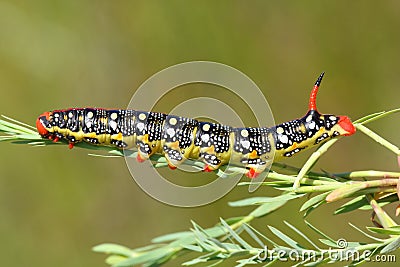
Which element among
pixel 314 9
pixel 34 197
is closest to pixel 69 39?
pixel 34 197

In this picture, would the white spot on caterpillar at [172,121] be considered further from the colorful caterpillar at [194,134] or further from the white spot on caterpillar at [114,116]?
the white spot on caterpillar at [114,116]

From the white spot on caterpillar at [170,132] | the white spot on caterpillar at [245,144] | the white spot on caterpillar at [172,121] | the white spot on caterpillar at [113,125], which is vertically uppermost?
the white spot on caterpillar at [113,125]

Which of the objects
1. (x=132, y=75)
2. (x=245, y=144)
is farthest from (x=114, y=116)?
(x=132, y=75)

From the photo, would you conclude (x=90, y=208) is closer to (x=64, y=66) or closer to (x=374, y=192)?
(x=64, y=66)

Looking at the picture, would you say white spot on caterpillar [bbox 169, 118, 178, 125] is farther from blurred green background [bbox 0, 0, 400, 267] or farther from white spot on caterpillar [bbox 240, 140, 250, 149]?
blurred green background [bbox 0, 0, 400, 267]

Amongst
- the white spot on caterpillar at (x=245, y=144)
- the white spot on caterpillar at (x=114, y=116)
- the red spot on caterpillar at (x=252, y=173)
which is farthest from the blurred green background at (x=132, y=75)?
the red spot on caterpillar at (x=252, y=173)

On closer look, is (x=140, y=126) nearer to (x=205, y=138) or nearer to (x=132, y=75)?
(x=205, y=138)

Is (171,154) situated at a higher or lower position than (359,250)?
higher
